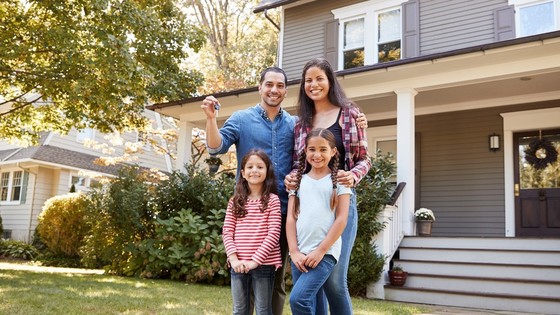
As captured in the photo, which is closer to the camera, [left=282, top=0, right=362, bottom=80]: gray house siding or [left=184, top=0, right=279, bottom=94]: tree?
[left=282, top=0, right=362, bottom=80]: gray house siding

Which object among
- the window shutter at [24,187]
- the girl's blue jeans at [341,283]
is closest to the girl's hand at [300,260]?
the girl's blue jeans at [341,283]

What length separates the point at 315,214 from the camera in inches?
93.4

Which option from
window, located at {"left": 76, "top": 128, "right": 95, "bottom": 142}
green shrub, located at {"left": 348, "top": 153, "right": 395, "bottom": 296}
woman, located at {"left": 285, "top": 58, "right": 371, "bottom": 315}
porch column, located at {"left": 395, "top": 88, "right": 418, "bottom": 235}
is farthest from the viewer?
window, located at {"left": 76, "top": 128, "right": 95, "bottom": 142}

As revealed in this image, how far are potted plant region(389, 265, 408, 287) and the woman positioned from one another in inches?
172

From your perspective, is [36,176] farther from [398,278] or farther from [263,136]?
[263,136]

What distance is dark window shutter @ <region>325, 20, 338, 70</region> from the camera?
447 inches

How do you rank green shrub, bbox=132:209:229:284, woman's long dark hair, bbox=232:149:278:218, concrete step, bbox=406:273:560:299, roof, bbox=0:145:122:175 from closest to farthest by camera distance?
1. woman's long dark hair, bbox=232:149:278:218
2. concrete step, bbox=406:273:560:299
3. green shrub, bbox=132:209:229:284
4. roof, bbox=0:145:122:175

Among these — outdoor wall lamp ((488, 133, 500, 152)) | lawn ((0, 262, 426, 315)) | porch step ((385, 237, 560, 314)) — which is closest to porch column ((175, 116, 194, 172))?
lawn ((0, 262, 426, 315))

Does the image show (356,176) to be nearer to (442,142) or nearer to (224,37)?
(442,142)

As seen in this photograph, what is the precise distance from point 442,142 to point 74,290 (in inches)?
275

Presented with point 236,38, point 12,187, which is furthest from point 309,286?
point 236,38

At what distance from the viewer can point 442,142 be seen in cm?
970

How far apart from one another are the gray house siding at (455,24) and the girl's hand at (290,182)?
8.25 metres

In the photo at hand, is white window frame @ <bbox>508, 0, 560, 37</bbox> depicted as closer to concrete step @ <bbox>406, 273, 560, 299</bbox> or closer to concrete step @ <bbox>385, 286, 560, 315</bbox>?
concrete step @ <bbox>406, 273, 560, 299</bbox>
